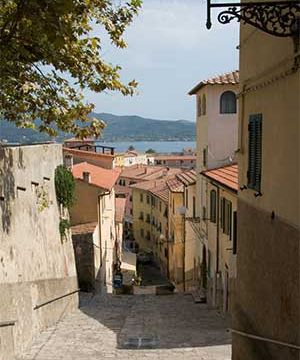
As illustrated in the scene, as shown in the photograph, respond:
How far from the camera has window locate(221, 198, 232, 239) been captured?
2112cm

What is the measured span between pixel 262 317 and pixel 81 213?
74.6 feet

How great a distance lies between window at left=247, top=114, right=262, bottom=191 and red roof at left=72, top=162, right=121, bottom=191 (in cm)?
2112

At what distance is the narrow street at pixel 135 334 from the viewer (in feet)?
43.3

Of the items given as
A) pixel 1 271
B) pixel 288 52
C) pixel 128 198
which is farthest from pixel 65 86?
pixel 128 198

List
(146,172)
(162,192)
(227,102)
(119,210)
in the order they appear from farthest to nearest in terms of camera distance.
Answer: (146,172) < (162,192) < (119,210) < (227,102)

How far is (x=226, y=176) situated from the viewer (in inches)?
888

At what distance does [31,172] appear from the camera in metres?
16.6

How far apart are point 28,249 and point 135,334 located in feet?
13.6

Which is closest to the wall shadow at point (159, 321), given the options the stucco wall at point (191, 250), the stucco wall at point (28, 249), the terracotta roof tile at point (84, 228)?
the stucco wall at point (28, 249)

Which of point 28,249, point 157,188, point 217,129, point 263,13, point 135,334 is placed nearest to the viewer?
point 263,13

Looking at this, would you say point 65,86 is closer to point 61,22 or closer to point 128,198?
point 61,22

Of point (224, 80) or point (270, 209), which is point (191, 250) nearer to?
point (224, 80)

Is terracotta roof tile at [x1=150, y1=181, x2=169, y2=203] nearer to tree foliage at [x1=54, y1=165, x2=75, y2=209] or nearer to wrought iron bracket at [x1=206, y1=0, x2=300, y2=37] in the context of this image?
tree foliage at [x1=54, y1=165, x2=75, y2=209]

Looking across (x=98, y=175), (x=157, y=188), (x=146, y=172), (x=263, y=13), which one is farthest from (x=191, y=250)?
(x=146, y=172)
